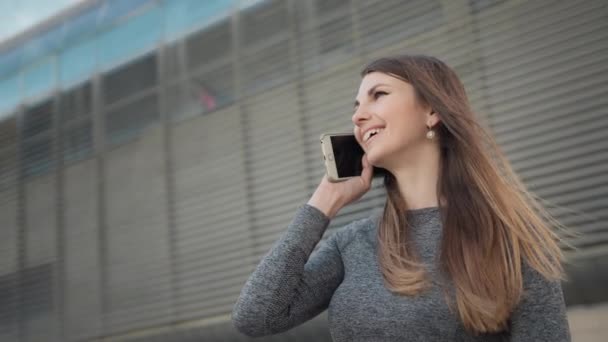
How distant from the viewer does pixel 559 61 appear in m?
5.21

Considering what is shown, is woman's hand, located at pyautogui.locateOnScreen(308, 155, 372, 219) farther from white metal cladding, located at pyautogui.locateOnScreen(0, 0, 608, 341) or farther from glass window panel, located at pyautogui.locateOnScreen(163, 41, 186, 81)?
glass window panel, located at pyautogui.locateOnScreen(163, 41, 186, 81)

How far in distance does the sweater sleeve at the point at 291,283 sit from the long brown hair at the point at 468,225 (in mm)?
163

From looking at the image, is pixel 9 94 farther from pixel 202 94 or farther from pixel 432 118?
pixel 432 118

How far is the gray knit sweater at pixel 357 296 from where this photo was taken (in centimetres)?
148

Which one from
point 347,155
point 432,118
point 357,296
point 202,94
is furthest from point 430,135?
point 202,94

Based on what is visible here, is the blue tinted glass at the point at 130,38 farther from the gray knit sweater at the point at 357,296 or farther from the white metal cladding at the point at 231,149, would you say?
the gray knit sweater at the point at 357,296

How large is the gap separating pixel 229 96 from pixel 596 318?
445cm

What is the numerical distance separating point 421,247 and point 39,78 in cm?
929

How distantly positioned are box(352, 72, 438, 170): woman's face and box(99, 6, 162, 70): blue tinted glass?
706 centimetres

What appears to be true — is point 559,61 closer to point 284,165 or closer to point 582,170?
point 582,170

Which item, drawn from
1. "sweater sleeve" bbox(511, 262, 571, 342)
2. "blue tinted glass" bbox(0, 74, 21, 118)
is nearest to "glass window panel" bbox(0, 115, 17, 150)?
"blue tinted glass" bbox(0, 74, 21, 118)

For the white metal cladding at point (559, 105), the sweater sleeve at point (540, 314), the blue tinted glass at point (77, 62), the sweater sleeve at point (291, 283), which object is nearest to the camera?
the sweater sleeve at point (540, 314)

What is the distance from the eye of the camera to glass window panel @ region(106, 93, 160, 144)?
8438 mm

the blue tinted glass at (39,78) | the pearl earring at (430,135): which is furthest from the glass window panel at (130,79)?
the pearl earring at (430,135)
